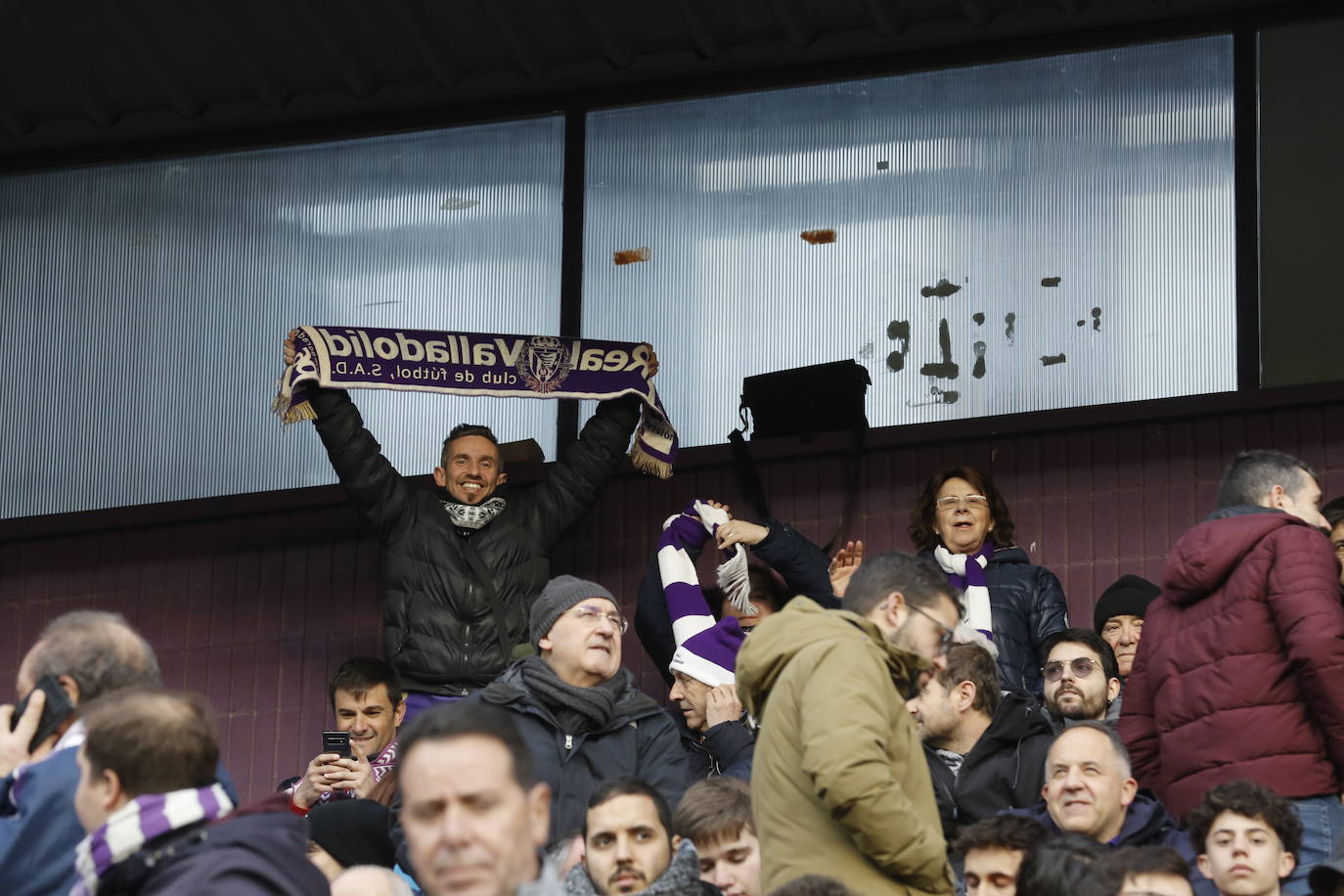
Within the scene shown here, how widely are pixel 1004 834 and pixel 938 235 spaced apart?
5746mm

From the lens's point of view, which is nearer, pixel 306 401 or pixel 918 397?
pixel 306 401

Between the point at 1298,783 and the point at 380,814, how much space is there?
9.85ft

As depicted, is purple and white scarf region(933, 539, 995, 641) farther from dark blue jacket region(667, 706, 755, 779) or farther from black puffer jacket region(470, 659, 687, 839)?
black puffer jacket region(470, 659, 687, 839)

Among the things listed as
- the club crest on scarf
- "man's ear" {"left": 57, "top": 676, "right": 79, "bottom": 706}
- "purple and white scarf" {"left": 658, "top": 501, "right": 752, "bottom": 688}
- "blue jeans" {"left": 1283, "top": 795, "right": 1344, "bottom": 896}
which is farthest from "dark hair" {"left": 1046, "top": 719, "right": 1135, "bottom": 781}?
the club crest on scarf

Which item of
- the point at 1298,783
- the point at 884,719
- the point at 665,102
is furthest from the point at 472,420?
the point at 884,719

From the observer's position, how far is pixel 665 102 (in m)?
12.5

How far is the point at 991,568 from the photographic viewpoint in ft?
32.3

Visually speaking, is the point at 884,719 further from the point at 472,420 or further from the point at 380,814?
the point at 472,420

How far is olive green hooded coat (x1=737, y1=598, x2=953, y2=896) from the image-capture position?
5.77 meters

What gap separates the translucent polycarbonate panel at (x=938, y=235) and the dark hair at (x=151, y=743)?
23.5ft

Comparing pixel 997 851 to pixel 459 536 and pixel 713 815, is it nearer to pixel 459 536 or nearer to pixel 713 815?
pixel 713 815

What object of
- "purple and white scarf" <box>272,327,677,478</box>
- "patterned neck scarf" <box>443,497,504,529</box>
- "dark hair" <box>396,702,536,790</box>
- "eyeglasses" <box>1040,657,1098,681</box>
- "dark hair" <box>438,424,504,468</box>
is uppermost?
"purple and white scarf" <box>272,327,677,478</box>

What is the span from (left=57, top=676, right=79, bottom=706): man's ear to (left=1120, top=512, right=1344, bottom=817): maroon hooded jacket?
12.2 ft

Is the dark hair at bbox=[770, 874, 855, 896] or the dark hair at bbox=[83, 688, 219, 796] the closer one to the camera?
the dark hair at bbox=[83, 688, 219, 796]
